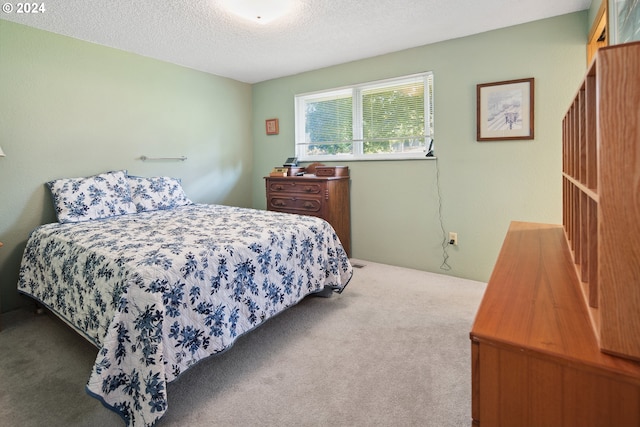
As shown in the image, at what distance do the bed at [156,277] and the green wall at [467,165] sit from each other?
1.11 metres

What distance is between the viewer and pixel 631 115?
64 cm

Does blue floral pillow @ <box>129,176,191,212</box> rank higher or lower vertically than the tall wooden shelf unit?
higher

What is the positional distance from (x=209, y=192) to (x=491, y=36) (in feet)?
11.0

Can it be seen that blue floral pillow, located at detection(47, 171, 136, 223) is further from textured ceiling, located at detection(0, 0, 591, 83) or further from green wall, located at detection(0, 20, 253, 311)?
textured ceiling, located at detection(0, 0, 591, 83)

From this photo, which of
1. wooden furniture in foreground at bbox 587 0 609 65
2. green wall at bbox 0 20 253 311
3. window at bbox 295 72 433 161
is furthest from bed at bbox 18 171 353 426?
wooden furniture in foreground at bbox 587 0 609 65

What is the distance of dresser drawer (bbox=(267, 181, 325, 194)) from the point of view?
3.64 m

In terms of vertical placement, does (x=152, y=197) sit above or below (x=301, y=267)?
above

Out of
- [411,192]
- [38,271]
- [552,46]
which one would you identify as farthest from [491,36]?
[38,271]

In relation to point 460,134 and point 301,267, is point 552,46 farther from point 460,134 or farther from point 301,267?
point 301,267

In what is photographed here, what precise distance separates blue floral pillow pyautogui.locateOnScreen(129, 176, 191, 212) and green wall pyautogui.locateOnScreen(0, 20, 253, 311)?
0.26 metres

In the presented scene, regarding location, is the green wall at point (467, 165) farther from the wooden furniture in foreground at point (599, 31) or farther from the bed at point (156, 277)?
the bed at point (156, 277)

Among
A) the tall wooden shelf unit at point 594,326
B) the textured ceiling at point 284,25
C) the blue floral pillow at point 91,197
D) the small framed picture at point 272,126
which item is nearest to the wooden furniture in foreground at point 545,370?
the tall wooden shelf unit at point 594,326

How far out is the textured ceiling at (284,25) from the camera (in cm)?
248

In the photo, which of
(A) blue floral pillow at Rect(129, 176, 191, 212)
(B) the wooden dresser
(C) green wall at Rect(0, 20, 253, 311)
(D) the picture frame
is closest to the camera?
(C) green wall at Rect(0, 20, 253, 311)
